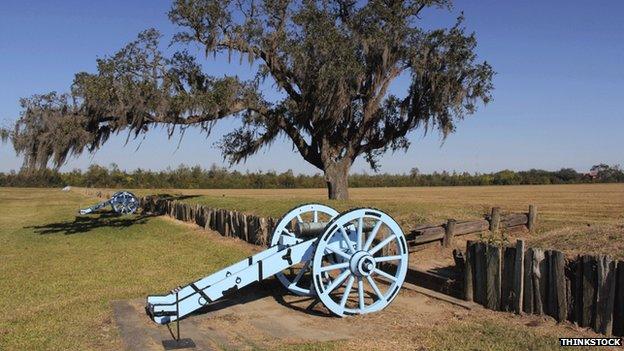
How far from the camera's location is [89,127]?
1967 centimetres

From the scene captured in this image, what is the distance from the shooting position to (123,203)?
30234 mm

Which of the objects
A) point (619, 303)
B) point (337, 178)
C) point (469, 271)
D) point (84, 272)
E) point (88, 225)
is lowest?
point (84, 272)

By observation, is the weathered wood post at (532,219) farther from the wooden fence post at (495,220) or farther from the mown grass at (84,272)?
the mown grass at (84,272)

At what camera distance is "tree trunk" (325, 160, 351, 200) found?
22297 mm

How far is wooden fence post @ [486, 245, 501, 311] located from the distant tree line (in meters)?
66.9

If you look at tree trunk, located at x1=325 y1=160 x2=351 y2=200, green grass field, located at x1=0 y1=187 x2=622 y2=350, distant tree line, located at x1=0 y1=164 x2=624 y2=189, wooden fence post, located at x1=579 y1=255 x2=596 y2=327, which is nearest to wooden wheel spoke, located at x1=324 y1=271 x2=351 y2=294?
green grass field, located at x1=0 y1=187 x2=622 y2=350

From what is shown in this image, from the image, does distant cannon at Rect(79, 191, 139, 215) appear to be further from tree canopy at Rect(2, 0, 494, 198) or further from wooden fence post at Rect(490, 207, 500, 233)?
wooden fence post at Rect(490, 207, 500, 233)

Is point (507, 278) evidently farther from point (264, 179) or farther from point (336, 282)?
point (264, 179)

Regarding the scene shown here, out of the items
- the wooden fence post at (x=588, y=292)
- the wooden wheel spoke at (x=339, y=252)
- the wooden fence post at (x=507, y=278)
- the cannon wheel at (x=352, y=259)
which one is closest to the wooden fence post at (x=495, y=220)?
the wooden fence post at (x=507, y=278)

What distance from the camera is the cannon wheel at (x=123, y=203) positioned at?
98.8 feet

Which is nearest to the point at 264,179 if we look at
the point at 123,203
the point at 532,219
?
the point at 123,203

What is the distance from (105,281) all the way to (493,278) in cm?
723

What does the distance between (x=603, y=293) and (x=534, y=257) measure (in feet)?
3.28

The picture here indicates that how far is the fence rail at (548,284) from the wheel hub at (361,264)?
68.1 inches
